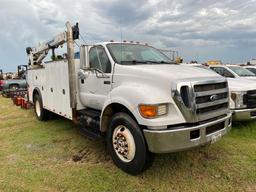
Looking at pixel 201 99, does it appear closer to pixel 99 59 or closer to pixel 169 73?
pixel 169 73

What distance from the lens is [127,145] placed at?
3965mm

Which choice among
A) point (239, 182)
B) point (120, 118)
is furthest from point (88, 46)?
point (239, 182)

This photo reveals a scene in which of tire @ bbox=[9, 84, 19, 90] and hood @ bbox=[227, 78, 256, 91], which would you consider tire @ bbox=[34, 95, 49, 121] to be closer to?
hood @ bbox=[227, 78, 256, 91]

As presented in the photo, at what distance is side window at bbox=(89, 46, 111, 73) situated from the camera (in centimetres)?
483

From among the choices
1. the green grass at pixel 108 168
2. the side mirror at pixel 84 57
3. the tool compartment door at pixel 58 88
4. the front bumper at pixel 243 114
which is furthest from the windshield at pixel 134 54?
the front bumper at pixel 243 114

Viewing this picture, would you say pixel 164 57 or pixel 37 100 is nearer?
pixel 164 57

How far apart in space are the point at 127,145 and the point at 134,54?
191 cm

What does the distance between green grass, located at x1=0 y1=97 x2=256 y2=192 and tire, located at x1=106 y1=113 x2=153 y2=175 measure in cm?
19

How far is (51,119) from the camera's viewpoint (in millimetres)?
8367

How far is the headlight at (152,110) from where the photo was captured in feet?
11.6

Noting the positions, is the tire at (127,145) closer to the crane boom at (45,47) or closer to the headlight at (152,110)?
the headlight at (152,110)

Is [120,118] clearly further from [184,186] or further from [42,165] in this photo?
[42,165]

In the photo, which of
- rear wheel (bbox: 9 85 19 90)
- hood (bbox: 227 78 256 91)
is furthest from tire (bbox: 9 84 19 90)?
hood (bbox: 227 78 256 91)

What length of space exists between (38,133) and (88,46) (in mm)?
3033
